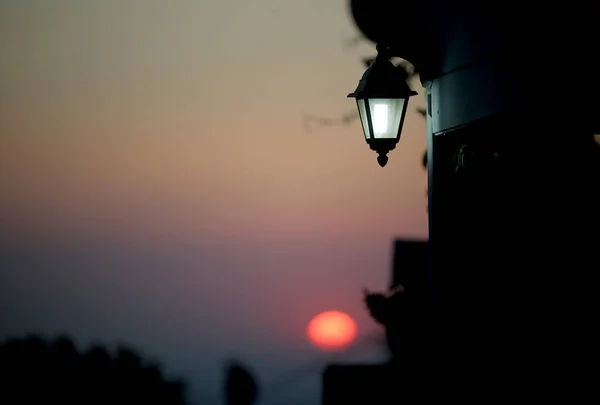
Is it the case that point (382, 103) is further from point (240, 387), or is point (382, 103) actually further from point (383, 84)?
point (240, 387)

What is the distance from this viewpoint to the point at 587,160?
5820mm

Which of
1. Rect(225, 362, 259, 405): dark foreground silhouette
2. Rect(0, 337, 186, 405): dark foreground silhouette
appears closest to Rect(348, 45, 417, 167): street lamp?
Rect(225, 362, 259, 405): dark foreground silhouette

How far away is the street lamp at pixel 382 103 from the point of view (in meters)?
6.35

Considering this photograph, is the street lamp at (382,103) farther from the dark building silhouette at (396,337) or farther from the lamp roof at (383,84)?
the dark building silhouette at (396,337)

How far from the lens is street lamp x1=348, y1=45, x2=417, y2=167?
6.35 meters

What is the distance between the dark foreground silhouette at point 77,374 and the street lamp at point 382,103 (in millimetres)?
21786

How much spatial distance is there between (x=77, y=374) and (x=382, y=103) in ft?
79.1

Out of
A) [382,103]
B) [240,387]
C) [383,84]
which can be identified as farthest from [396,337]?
[383,84]

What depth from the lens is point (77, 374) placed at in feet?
87.9

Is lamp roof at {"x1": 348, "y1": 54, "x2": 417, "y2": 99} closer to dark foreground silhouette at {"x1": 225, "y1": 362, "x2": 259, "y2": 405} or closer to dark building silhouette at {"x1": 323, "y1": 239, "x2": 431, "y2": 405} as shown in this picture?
dark building silhouette at {"x1": 323, "y1": 239, "x2": 431, "y2": 405}

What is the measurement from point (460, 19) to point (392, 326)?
262 inches

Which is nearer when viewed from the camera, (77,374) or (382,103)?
(382,103)

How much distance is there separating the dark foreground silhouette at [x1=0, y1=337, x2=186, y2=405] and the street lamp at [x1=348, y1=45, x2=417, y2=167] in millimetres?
21786

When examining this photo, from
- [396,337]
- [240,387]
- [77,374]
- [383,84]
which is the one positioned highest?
[383,84]
